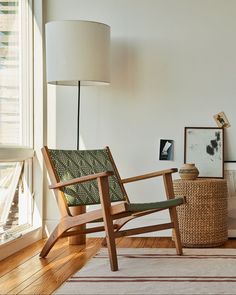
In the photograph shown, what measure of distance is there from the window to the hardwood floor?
0.28 meters

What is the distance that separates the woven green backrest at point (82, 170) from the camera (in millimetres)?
3600

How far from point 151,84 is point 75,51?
0.79 metres

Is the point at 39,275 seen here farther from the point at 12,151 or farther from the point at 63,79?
the point at 63,79

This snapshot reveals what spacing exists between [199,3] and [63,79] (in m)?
1.32

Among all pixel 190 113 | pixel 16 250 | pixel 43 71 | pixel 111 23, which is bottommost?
pixel 16 250

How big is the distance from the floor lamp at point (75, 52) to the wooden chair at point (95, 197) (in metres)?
0.41

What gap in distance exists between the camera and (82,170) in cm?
376

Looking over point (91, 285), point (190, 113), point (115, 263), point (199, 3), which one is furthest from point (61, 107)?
point (91, 285)

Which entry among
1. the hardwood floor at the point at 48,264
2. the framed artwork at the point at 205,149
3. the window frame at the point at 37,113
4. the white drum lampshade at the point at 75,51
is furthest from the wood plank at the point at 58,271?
the white drum lampshade at the point at 75,51

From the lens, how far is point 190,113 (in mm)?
4434

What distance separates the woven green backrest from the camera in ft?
11.8

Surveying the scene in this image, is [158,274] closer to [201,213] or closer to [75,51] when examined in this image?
[201,213]

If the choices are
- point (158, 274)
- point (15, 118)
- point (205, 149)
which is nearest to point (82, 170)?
point (15, 118)

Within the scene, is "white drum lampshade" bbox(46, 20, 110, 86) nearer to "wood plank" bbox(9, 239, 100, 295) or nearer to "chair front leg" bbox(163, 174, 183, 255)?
"chair front leg" bbox(163, 174, 183, 255)
